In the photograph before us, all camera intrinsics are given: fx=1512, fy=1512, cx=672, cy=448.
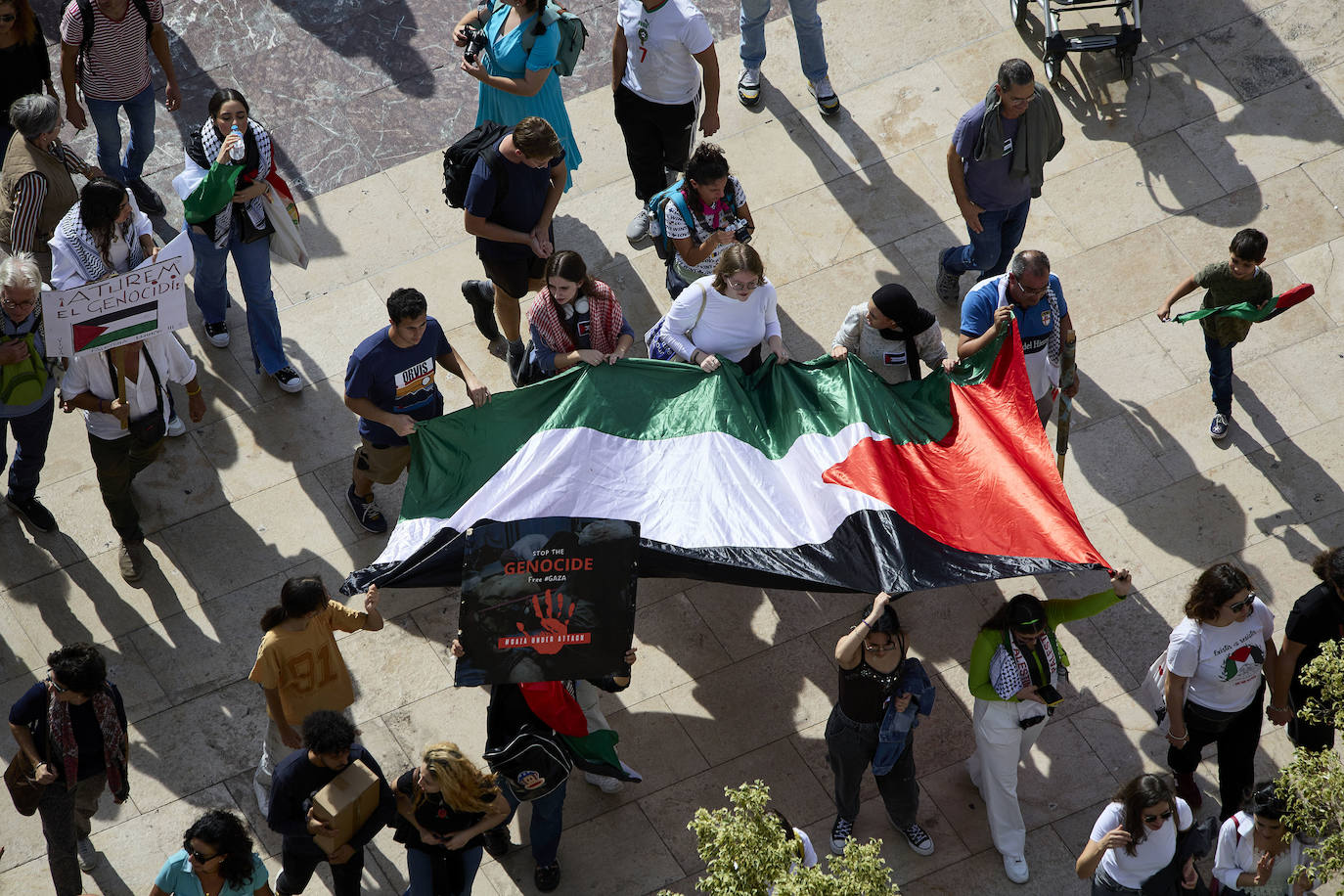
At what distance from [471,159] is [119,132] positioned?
3071 millimetres

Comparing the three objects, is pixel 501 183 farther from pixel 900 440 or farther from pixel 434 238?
pixel 900 440

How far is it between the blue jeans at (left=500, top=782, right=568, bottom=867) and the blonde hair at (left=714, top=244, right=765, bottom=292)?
284cm

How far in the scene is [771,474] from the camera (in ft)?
25.7

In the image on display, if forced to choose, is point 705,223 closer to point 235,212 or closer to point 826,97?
point 826,97

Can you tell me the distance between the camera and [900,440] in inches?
313

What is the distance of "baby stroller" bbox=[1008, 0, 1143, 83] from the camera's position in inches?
430

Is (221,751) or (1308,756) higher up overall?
(1308,756)

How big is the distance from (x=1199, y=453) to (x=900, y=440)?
2.53 meters

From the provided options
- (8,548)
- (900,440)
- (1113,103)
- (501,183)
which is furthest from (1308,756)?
(8,548)

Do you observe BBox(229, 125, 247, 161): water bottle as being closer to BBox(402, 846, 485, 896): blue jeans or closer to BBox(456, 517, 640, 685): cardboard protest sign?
BBox(456, 517, 640, 685): cardboard protest sign

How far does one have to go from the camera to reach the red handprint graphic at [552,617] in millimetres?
7215

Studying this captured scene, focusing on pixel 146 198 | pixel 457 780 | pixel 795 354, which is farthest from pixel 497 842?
pixel 146 198

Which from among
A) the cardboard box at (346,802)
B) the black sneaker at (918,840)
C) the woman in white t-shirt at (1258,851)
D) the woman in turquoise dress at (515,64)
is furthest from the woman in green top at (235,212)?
the woman in white t-shirt at (1258,851)

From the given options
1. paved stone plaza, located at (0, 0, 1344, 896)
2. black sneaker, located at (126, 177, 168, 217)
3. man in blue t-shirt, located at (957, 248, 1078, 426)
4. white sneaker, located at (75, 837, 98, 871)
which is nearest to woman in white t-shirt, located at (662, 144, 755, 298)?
paved stone plaza, located at (0, 0, 1344, 896)
